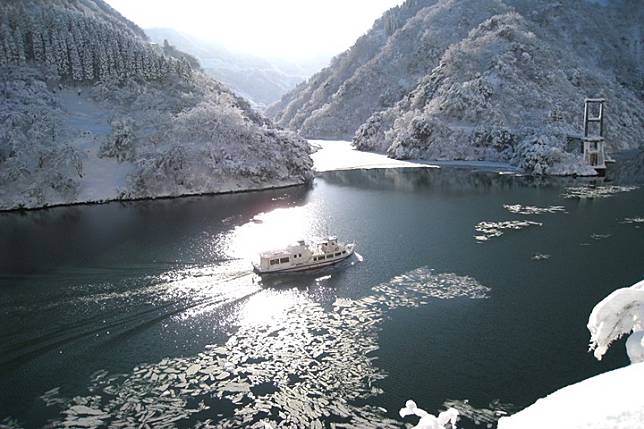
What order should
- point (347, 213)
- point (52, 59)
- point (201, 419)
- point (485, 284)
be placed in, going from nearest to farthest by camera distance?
point (201, 419) → point (485, 284) → point (347, 213) → point (52, 59)

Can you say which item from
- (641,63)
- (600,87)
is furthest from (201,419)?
(641,63)

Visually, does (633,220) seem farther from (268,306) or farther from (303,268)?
(268,306)

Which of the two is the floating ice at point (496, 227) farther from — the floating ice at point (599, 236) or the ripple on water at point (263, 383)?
the ripple on water at point (263, 383)

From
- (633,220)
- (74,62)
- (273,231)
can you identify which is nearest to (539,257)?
(633,220)

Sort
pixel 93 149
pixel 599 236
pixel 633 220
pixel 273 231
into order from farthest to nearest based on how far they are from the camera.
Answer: pixel 93 149, pixel 633 220, pixel 273 231, pixel 599 236

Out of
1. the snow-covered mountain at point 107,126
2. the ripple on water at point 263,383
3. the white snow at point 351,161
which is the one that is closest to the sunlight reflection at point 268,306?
the ripple on water at point 263,383

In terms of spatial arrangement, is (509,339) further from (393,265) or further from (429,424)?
(429,424)

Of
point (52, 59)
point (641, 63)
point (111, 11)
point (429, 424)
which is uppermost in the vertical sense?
point (111, 11)
